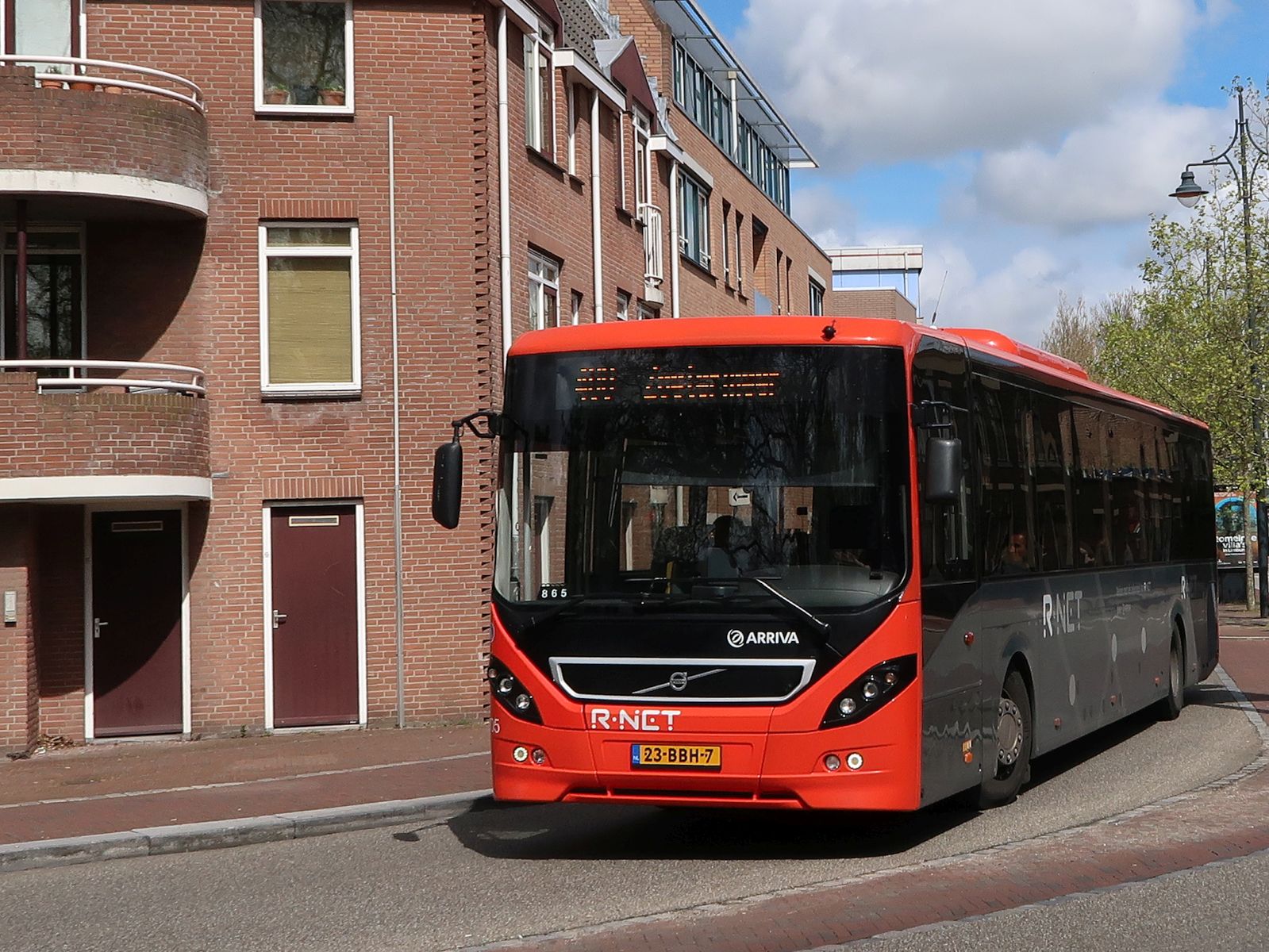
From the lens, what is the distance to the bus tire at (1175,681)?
16.9 meters

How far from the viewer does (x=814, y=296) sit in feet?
168

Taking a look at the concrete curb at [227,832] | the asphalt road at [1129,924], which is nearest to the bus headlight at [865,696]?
the asphalt road at [1129,924]

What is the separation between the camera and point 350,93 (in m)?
19.8

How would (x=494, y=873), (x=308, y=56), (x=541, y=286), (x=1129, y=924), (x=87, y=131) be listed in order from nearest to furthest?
1. (x=1129, y=924)
2. (x=494, y=873)
3. (x=87, y=131)
4. (x=308, y=56)
5. (x=541, y=286)

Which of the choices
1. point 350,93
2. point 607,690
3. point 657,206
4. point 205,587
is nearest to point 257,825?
point 607,690

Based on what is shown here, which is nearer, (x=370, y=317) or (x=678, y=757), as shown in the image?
(x=678, y=757)

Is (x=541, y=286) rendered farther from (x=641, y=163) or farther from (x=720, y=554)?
(x=720, y=554)

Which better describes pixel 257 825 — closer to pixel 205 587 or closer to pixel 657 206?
pixel 205 587

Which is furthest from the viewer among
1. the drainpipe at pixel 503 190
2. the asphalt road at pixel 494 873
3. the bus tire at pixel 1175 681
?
the drainpipe at pixel 503 190

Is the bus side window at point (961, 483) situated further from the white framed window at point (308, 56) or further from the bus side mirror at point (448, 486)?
the white framed window at point (308, 56)

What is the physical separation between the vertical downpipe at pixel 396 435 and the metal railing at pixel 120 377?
6.69 ft

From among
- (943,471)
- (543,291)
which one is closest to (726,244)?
(543,291)

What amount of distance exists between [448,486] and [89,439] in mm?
8520

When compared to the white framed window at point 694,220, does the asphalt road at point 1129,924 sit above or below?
below
